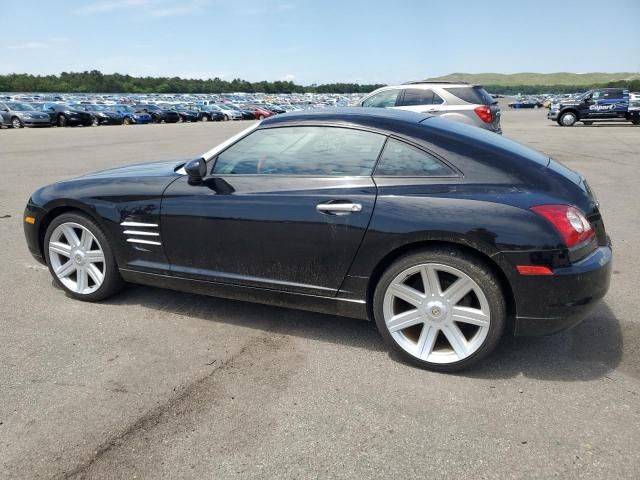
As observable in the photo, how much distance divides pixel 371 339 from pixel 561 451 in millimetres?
1422

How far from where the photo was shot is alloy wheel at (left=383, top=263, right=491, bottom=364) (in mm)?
2990

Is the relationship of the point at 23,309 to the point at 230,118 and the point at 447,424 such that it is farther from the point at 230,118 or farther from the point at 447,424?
the point at 230,118

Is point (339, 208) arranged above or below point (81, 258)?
above

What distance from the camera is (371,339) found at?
3.56m

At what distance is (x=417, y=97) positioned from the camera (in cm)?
1115

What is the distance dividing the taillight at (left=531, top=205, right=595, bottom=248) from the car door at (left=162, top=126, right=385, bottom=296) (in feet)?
3.18

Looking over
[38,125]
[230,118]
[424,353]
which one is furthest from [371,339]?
[230,118]

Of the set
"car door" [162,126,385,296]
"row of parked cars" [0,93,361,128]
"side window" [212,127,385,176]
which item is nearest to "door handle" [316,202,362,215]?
"car door" [162,126,385,296]

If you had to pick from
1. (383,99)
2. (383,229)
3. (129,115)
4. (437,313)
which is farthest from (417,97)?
(129,115)

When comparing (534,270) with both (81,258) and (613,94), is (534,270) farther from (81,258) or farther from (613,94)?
(613,94)

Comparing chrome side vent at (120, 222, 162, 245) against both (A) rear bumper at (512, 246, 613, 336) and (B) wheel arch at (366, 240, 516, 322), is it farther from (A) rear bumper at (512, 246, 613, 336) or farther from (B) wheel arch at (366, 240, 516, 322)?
(A) rear bumper at (512, 246, 613, 336)

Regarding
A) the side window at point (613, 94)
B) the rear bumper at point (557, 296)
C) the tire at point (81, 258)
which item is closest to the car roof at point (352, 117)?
the rear bumper at point (557, 296)

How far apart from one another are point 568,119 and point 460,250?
86.0 feet

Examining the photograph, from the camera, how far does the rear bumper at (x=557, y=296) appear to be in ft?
9.30
